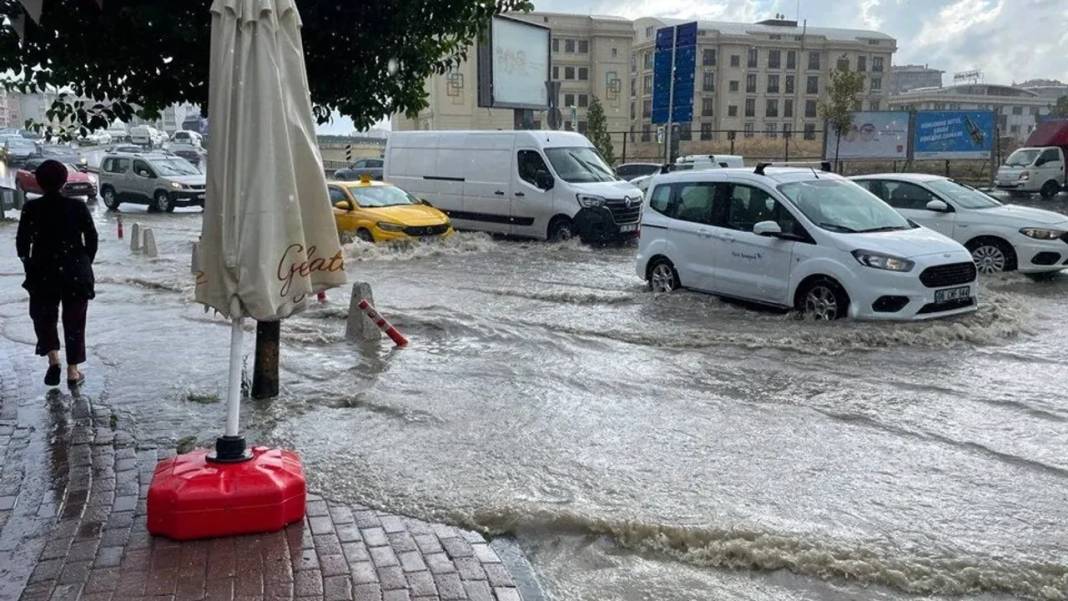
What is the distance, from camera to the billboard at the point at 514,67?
28359 mm

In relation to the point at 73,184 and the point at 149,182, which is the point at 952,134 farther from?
the point at 73,184

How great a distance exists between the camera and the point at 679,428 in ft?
22.5

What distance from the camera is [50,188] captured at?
6871mm

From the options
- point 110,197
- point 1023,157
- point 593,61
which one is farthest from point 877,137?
point 593,61

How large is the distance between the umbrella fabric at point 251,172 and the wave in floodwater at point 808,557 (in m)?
1.68

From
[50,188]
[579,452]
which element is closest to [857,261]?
[579,452]

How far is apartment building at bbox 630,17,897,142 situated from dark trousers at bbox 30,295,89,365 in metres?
96.5

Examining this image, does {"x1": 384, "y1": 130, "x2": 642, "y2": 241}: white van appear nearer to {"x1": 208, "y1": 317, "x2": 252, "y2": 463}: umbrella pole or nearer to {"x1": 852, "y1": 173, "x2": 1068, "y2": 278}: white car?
{"x1": 852, "y1": 173, "x2": 1068, "y2": 278}: white car

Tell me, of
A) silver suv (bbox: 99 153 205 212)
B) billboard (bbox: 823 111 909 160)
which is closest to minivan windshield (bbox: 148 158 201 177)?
silver suv (bbox: 99 153 205 212)

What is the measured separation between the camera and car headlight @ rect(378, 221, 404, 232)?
705 inches

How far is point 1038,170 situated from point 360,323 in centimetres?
3244

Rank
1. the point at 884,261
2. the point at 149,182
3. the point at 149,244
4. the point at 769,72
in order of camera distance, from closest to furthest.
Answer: the point at 884,261 < the point at 149,244 < the point at 149,182 < the point at 769,72

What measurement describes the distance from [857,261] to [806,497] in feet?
16.5

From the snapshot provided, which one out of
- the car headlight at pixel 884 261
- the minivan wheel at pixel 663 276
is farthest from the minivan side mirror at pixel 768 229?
the minivan wheel at pixel 663 276
